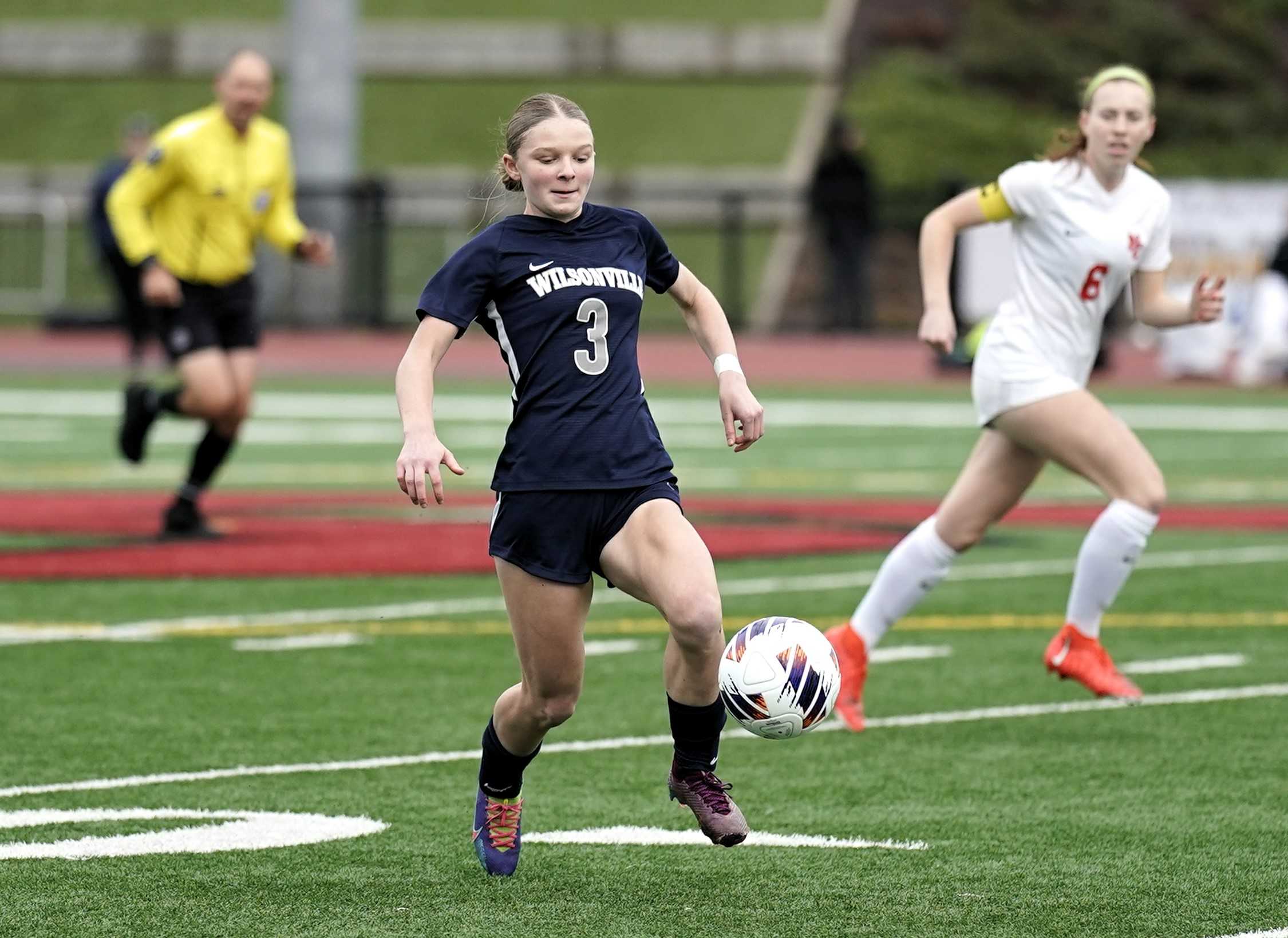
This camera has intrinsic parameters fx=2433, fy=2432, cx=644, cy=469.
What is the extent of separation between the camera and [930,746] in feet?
25.5

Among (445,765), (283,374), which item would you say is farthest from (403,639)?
(283,374)

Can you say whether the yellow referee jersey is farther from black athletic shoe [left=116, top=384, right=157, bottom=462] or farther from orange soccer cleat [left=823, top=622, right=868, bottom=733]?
orange soccer cleat [left=823, top=622, right=868, bottom=733]

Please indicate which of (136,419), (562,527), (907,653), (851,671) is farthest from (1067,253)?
(136,419)

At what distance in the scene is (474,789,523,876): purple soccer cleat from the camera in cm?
605

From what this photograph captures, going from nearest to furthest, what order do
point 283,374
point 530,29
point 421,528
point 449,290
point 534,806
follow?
point 449,290, point 534,806, point 421,528, point 283,374, point 530,29

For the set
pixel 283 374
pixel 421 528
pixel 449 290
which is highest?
pixel 449 290

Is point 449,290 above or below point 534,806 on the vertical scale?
above

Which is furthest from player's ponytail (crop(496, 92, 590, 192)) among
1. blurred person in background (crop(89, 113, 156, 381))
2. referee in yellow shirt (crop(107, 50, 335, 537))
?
blurred person in background (crop(89, 113, 156, 381))

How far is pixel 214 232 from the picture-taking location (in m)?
12.6

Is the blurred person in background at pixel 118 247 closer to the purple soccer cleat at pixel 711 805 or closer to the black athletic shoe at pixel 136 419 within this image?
the black athletic shoe at pixel 136 419

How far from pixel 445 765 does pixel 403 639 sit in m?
2.57

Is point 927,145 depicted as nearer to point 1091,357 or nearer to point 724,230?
point 724,230

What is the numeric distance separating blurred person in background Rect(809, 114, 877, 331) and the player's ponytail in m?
27.6

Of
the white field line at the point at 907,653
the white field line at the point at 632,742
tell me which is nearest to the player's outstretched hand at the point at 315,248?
the white field line at the point at 907,653
